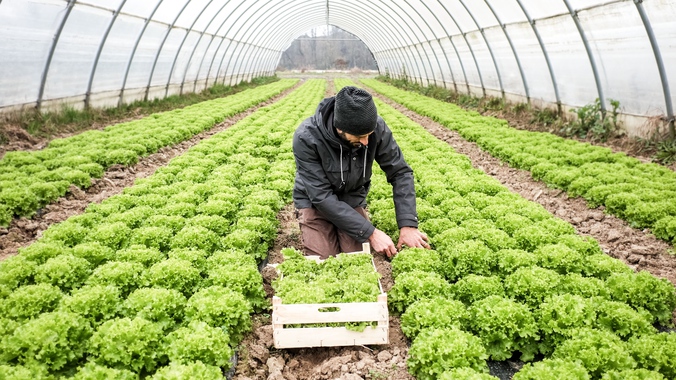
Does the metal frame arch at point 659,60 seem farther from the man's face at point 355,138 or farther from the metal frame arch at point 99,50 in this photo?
the metal frame arch at point 99,50

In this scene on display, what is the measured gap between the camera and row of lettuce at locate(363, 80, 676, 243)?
8391 mm

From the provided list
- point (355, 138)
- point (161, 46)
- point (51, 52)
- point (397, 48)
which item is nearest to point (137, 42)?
point (161, 46)

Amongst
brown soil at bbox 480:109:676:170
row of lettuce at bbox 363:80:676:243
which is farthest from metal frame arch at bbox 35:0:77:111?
brown soil at bbox 480:109:676:170

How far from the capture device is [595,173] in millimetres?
10695

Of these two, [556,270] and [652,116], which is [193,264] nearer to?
[556,270]

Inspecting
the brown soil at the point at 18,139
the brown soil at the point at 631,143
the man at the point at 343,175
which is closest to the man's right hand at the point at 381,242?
the man at the point at 343,175

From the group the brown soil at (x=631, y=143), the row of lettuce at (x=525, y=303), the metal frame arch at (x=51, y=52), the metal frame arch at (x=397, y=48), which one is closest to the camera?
the row of lettuce at (x=525, y=303)

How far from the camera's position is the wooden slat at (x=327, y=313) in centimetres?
498

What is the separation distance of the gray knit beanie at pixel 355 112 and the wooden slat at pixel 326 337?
2328 millimetres

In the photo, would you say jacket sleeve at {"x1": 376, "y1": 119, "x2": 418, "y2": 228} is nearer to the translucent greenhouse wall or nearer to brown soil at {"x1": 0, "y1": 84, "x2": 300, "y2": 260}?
brown soil at {"x1": 0, "y1": 84, "x2": 300, "y2": 260}

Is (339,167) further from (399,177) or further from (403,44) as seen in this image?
(403,44)

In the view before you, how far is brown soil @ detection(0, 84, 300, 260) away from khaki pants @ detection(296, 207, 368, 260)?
16.4ft

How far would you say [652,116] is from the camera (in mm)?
12641

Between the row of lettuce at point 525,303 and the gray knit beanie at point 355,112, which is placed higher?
the gray knit beanie at point 355,112
